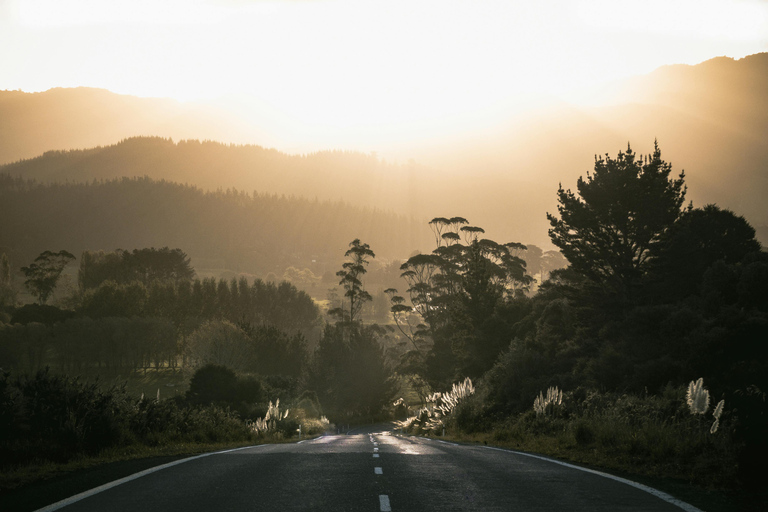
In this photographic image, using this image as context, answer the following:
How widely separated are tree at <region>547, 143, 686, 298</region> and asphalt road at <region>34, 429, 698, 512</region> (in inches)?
1494

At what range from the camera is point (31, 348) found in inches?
4353

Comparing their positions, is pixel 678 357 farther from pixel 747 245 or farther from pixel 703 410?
pixel 703 410

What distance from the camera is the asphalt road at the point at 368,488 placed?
8906 mm

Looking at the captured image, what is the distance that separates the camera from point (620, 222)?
50.2 metres

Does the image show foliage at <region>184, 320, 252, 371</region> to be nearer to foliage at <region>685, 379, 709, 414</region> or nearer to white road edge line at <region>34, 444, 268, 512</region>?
white road edge line at <region>34, 444, 268, 512</region>

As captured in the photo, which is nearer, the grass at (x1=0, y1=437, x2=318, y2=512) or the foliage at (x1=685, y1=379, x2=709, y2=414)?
the grass at (x1=0, y1=437, x2=318, y2=512)

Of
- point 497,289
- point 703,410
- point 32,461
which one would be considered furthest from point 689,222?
point 32,461

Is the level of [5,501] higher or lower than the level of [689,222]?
lower

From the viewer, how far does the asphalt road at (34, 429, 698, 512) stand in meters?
8.91

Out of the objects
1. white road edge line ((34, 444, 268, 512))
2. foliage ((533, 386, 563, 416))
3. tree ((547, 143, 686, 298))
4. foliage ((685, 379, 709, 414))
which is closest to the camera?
white road edge line ((34, 444, 268, 512))

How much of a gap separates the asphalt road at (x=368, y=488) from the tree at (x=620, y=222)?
1494 inches

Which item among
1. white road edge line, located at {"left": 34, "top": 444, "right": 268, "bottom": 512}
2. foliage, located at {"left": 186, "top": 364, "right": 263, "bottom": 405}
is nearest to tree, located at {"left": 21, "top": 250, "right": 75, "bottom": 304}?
foliage, located at {"left": 186, "top": 364, "right": 263, "bottom": 405}

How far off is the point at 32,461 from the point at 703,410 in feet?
46.6

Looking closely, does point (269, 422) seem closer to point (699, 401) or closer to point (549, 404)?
point (549, 404)
